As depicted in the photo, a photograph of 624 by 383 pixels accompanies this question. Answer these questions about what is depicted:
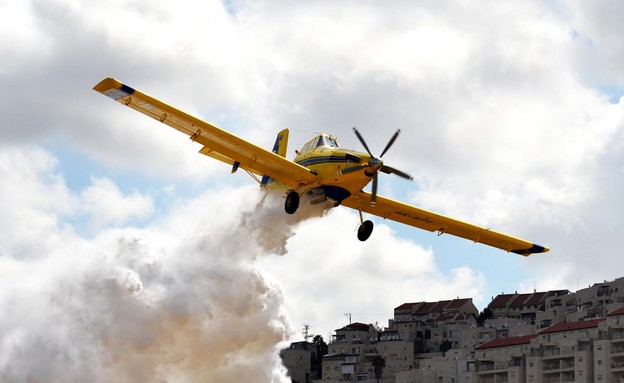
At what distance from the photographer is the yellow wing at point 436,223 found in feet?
179

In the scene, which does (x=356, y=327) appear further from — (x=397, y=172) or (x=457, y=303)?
(x=397, y=172)

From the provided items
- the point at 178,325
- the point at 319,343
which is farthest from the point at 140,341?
the point at 319,343

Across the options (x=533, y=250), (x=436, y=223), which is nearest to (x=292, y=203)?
(x=436, y=223)

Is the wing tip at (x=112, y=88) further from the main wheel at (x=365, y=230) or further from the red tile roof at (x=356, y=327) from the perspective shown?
the red tile roof at (x=356, y=327)

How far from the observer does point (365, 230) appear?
49375 millimetres

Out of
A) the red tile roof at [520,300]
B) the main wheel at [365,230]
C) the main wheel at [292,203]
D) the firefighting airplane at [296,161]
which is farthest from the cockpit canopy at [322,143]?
the red tile roof at [520,300]

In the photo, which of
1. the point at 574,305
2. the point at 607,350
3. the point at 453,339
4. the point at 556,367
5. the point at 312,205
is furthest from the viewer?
the point at 453,339

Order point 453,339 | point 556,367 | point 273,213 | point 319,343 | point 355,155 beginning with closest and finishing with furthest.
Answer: point 355,155 → point 273,213 → point 556,367 → point 453,339 → point 319,343

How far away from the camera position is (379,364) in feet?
558

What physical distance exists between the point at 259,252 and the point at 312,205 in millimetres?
6706

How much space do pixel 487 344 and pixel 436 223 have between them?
282ft

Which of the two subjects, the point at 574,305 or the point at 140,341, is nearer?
the point at 140,341

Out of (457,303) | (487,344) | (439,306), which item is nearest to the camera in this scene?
(487,344)

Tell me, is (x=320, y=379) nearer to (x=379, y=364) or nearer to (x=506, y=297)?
(x=379, y=364)
